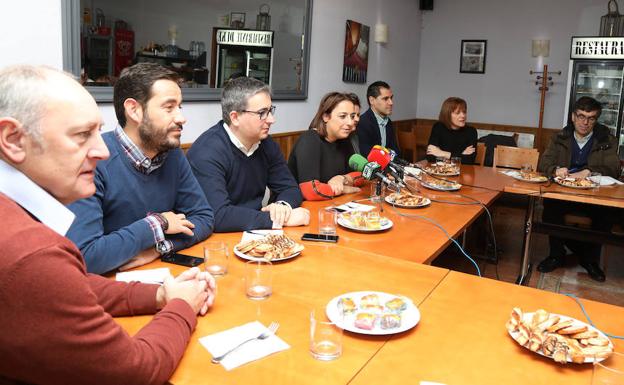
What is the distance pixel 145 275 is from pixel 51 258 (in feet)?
2.69

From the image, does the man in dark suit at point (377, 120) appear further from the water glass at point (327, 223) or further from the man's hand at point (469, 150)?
the water glass at point (327, 223)

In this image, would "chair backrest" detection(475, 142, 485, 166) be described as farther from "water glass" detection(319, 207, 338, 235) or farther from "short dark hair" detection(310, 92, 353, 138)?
"water glass" detection(319, 207, 338, 235)

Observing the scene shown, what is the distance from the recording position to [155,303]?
1.39 meters

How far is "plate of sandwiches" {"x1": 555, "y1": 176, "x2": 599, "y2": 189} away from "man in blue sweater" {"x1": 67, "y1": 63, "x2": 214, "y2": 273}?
106 inches

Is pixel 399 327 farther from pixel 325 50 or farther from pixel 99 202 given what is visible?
pixel 325 50

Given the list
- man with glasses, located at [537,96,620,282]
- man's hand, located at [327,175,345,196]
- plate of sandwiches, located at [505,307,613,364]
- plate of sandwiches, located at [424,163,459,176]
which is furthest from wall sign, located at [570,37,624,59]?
plate of sandwiches, located at [505,307,613,364]

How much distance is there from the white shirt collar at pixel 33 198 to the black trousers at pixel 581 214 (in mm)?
4084

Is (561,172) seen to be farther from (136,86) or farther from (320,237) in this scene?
(136,86)

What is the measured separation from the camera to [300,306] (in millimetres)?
1482

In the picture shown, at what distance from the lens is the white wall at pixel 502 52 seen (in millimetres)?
7035

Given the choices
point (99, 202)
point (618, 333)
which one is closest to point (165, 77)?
point (99, 202)

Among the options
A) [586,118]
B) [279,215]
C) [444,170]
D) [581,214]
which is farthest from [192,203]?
[586,118]

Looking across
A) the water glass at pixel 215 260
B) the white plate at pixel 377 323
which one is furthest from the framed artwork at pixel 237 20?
the white plate at pixel 377 323

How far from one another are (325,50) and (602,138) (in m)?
2.65
